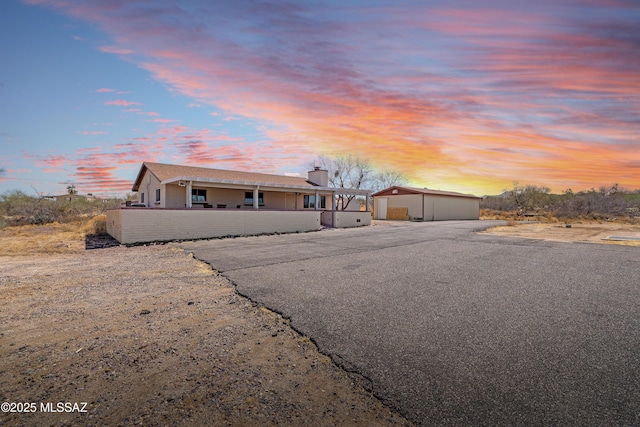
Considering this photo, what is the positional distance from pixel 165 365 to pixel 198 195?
661 inches

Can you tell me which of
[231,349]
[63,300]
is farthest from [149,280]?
[231,349]

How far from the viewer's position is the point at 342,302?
501 centimetres

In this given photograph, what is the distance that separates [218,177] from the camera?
21266mm

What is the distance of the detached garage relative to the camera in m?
31.9

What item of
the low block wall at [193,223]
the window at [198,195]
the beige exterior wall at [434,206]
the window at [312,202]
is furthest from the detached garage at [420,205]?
the window at [198,195]

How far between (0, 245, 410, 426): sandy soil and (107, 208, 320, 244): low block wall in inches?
298

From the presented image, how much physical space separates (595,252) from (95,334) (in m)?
14.2

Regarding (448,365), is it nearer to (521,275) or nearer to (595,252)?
(521,275)

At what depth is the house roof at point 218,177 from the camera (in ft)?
56.1

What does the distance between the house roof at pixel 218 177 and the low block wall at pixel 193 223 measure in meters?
1.84

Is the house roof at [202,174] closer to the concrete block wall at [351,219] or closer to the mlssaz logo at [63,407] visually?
the concrete block wall at [351,219]

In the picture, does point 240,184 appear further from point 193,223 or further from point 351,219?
point 351,219

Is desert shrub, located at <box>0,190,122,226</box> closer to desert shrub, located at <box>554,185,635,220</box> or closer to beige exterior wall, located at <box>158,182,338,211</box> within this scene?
beige exterior wall, located at <box>158,182,338,211</box>

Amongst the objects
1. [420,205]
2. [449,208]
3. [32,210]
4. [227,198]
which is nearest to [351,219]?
[227,198]
